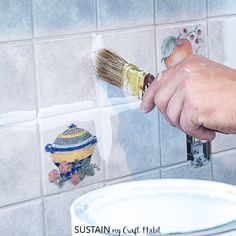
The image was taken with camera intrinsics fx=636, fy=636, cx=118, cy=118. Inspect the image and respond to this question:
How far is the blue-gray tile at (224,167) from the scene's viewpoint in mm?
1063

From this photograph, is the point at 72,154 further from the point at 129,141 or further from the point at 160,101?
the point at 160,101

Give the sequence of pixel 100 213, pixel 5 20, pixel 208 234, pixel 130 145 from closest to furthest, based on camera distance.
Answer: pixel 208 234 → pixel 100 213 → pixel 5 20 → pixel 130 145

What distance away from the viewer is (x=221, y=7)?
1.04m

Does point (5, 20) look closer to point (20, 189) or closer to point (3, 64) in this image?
A: point (3, 64)

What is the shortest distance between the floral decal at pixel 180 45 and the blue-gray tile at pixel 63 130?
158 mm

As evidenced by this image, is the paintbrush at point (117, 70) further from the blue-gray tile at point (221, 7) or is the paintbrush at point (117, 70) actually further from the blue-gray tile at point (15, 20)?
the blue-gray tile at point (221, 7)

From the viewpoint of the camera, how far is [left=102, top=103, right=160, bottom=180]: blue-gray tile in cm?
91

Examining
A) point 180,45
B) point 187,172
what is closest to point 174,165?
point 187,172

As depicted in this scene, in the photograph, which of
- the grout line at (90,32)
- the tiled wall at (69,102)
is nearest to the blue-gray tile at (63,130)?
the tiled wall at (69,102)

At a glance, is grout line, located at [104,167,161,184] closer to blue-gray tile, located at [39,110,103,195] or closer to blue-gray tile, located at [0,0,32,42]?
blue-gray tile, located at [39,110,103,195]

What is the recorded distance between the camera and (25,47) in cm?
81

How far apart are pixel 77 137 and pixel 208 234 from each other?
1.11 feet

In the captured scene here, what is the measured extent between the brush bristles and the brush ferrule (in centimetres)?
1

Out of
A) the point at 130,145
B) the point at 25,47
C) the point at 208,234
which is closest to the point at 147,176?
the point at 130,145
